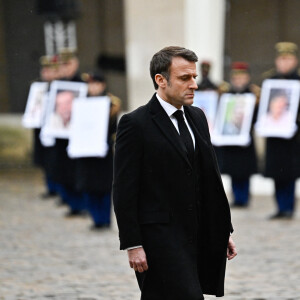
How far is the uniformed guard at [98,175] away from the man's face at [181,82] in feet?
17.9

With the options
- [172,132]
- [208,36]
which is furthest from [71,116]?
[172,132]

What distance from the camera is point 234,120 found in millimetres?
10969

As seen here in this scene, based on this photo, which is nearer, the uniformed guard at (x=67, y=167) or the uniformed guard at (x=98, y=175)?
→ the uniformed guard at (x=98, y=175)

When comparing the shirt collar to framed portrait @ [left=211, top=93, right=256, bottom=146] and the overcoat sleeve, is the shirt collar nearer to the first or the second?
the overcoat sleeve

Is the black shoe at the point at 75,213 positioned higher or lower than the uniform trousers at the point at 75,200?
lower

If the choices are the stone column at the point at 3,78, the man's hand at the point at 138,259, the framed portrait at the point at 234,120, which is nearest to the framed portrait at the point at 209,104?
the framed portrait at the point at 234,120

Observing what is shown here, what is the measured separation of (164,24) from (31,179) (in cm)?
393

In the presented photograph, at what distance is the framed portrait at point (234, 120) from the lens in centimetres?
1091

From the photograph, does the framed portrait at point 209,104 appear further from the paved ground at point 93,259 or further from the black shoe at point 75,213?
the black shoe at point 75,213

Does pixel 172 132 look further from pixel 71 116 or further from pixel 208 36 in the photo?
pixel 208 36

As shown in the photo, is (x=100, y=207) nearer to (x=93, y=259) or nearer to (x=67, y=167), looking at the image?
(x=67, y=167)

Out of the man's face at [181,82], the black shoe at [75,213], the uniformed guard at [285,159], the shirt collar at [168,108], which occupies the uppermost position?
the man's face at [181,82]

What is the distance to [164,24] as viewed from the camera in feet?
44.7

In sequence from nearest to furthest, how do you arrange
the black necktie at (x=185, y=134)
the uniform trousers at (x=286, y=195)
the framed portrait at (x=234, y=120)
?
the black necktie at (x=185, y=134) < the uniform trousers at (x=286, y=195) < the framed portrait at (x=234, y=120)
